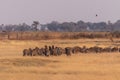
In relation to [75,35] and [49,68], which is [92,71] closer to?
[49,68]

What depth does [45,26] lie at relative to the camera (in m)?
195

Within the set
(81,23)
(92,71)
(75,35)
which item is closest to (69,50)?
(92,71)

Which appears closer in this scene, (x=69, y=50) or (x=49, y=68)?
(x=49, y=68)

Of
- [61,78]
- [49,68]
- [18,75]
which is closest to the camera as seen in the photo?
[61,78]

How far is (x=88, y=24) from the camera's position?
199 m

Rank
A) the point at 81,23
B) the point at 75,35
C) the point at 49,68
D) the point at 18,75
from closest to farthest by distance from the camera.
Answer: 1. the point at 18,75
2. the point at 49,68
3. the point at 75,35
4. the point at 81,23

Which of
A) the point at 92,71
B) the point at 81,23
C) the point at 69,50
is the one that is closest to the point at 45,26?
the point at 81,23

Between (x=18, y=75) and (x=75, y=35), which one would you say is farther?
(x=75, y=35)

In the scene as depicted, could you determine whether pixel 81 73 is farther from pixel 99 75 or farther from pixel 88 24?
pixel 88 24

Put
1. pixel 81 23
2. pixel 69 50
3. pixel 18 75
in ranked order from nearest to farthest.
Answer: pixel 18 75
pixel 69 50
pixel 81 23

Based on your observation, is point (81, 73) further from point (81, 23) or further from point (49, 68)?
point (81, 23)

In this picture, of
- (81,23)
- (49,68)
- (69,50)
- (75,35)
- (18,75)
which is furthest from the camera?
(81,23)

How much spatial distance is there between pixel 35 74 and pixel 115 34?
206 ft

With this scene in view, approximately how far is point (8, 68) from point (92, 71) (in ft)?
18.0
